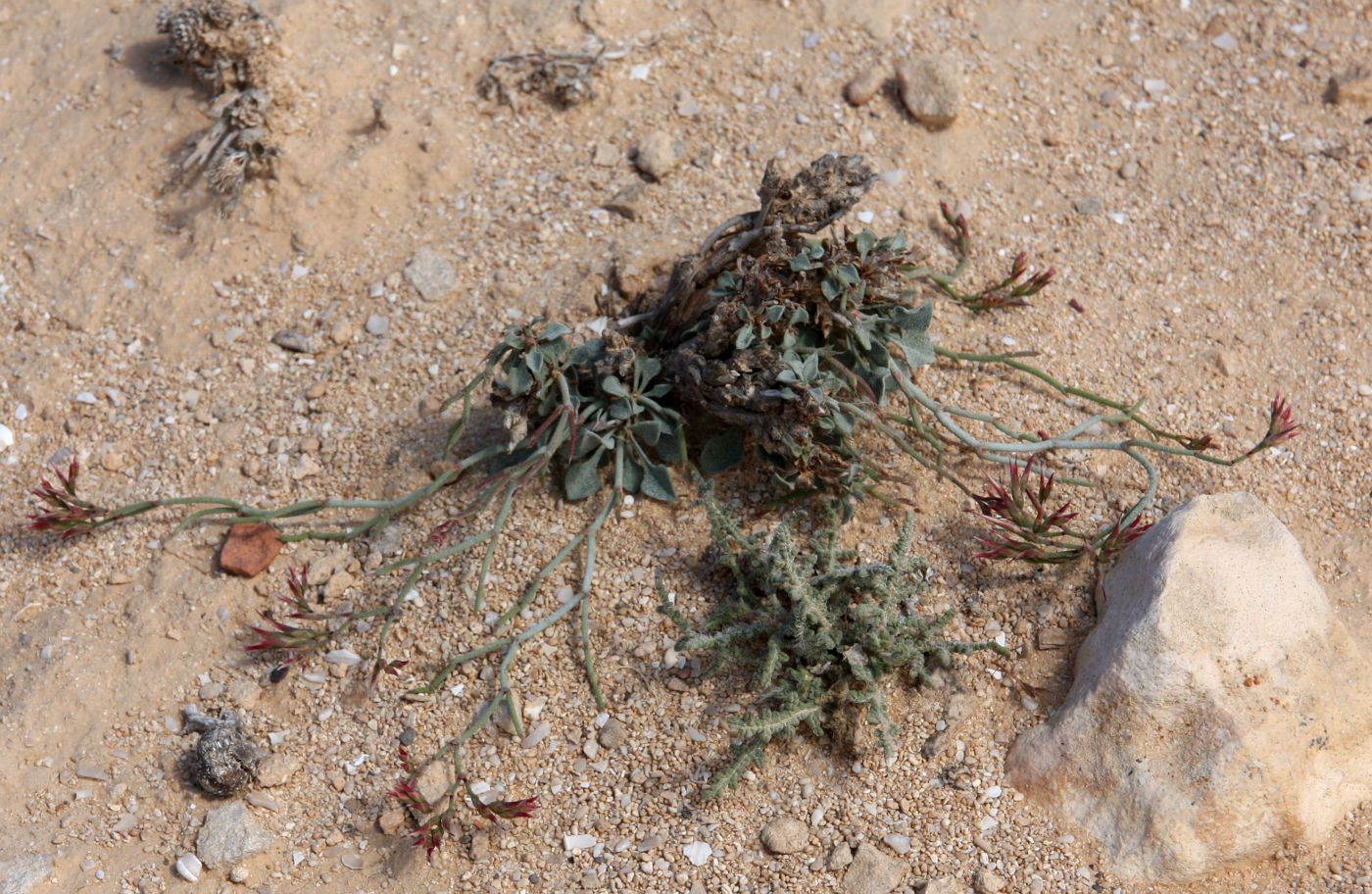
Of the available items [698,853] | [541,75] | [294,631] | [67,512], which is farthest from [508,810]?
[541,75]

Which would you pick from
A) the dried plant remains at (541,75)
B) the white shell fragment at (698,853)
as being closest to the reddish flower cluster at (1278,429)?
the white shell fragment at (698,853)

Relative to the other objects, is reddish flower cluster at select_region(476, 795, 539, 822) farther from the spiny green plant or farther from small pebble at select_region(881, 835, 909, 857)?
small pebble at select_region(881, 835, 909, 857)

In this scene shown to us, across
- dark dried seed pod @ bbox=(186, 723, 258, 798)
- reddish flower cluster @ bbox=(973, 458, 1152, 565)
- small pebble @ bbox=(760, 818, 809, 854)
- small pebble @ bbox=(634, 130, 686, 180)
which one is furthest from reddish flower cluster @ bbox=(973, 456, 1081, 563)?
dark dried seed pod @ bbox=(186, 723, 258, 798)

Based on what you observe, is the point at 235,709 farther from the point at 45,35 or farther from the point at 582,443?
the point at 45,35

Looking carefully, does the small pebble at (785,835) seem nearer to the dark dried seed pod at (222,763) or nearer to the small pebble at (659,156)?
the dark dried seed pod at (222,763)

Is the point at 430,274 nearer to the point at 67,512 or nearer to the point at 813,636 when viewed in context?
the point at 67,512

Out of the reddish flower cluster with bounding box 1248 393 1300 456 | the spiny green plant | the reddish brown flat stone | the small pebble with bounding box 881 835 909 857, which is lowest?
the small pebble with bounding box 881 835 909 857
